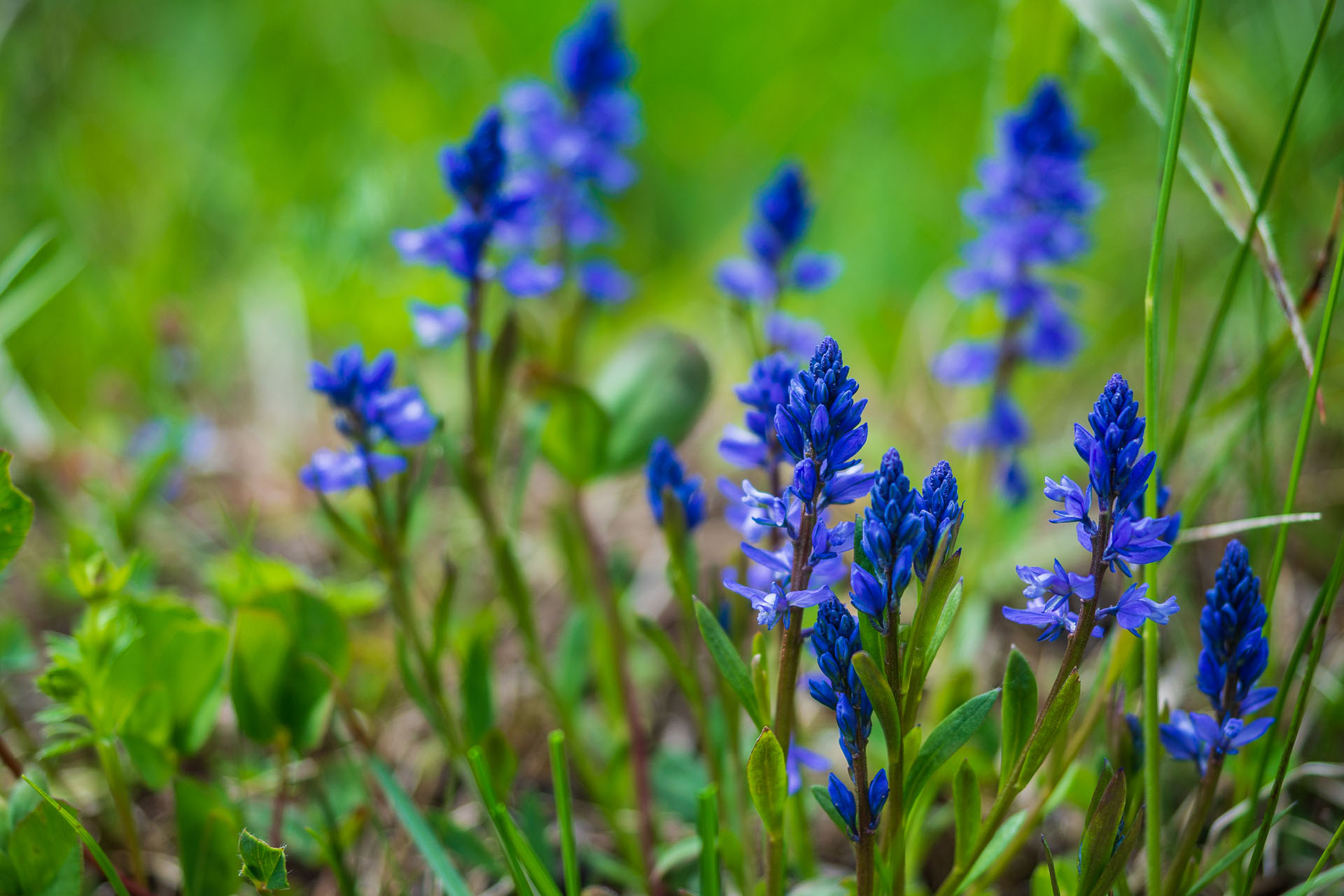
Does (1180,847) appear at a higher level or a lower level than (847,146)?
lower

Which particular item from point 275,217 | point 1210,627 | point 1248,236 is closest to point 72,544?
point 1210,627

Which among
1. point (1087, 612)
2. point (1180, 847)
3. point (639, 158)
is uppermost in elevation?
point (639, 158)

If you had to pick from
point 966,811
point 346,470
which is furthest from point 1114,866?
point 346,470

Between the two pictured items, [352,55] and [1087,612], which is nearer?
[1087,612]

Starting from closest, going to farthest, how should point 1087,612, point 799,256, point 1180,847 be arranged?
1. point 1087,612
2. point 1180,847
3. point 799,256

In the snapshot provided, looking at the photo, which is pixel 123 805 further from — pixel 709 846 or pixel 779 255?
pixel 779 255

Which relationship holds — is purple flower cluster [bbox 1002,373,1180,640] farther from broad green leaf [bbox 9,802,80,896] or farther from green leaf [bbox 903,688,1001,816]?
broad green leaf [bbox 9,802,80,896]

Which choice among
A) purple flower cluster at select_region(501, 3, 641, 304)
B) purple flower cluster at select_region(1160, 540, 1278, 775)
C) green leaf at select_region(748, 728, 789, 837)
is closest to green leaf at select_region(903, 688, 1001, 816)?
green leaf at select_region(748, 728, 789, 837)

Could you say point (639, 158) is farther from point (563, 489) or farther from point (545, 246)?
point (563, 489)
